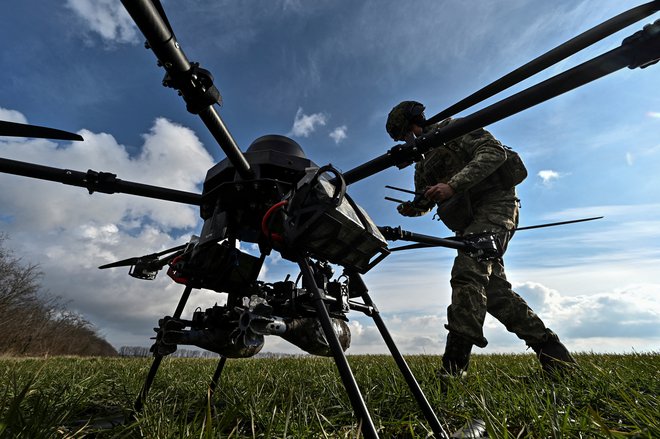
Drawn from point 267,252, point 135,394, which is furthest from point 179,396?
point 267,252

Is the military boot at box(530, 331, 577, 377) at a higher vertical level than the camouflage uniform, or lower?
lower

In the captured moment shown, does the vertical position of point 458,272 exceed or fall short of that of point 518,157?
it falls short

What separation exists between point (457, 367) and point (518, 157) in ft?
8.64

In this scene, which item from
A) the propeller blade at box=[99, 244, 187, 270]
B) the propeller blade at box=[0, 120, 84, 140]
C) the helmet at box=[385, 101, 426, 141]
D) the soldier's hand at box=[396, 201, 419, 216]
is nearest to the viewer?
the propeller blade at box=[0, 120, 84, 140]

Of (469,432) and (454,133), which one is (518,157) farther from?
(469,432)

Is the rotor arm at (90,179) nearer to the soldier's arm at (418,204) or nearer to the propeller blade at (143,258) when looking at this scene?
the propeller blade at (143,258)

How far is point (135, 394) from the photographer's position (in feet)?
9.75

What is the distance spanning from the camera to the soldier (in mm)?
3326

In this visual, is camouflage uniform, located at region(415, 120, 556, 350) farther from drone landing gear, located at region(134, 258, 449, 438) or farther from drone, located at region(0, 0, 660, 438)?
drone landing gear, located at region(134, 258, 449, 438)

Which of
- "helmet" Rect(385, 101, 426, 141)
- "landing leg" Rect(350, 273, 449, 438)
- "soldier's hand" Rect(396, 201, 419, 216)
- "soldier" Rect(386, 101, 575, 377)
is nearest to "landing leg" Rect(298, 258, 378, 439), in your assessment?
"landing leg" Rect(350, 273, 449, 438)

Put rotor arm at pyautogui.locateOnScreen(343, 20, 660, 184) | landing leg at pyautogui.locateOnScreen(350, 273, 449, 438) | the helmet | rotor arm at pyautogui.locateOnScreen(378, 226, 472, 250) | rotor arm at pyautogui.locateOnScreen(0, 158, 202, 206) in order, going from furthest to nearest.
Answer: the helmet, rotor arm at pyautogui.locateOnScreen(378, 226, 472, 250), rotor arm at pyautogui.locateOnScreen(0, 158, 202, 206), landing leg at pyautogui.locateOnScreen(350, 273, 449, 438), rotor arm at pyautogui.locateOnScreen(343, 20, 660, 184)

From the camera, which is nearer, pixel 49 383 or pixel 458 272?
pixel 49 383

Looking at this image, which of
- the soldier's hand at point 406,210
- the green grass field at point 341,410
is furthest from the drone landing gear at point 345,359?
the soldier's hand at point 406,210

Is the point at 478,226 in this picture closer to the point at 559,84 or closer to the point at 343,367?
the point at 559,84
